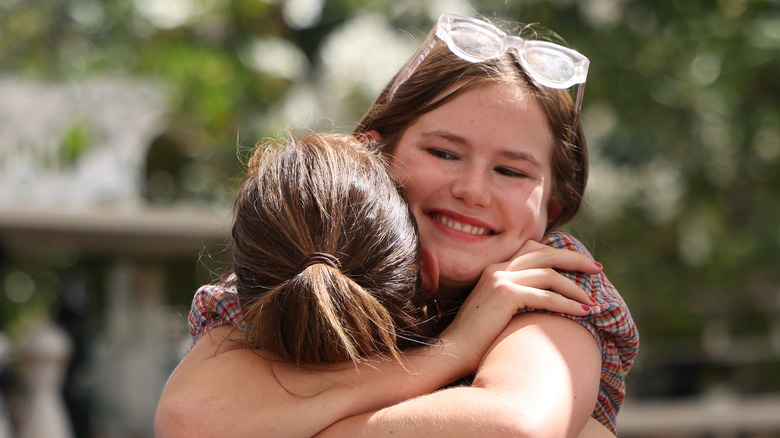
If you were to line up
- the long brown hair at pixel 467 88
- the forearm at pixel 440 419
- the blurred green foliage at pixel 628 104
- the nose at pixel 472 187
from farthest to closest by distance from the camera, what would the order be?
the blurred green foliage at pixel 628 104
the long brown hair at pixel 467 88
the nose at pixel 472 187
the forearm at pixel 440 419

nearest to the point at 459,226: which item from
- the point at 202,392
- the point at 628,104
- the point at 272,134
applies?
the point at 202,392

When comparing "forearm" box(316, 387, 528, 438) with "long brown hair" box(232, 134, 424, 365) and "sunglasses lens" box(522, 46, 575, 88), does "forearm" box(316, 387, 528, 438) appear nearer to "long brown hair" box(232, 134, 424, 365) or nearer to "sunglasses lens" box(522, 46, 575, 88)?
"long brown hair" box(232, 134, 424, 365)

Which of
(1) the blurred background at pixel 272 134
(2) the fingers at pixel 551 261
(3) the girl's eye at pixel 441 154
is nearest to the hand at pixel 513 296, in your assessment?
(2) the fingers at pixel 551 261

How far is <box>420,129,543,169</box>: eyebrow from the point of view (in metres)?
1.93

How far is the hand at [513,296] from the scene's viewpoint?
1786 millimetres

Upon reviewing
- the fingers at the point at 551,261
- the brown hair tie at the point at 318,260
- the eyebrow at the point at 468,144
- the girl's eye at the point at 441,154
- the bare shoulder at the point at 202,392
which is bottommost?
the bare shoulder at the point at 202,392

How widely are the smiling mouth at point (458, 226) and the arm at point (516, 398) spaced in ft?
0.82

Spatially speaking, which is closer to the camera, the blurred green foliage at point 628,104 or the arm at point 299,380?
the arm at point 299,380

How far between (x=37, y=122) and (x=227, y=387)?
191 inches

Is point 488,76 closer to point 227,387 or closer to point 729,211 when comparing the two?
point 227,387

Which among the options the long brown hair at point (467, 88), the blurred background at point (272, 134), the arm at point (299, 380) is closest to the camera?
the arm at point (299, 380)

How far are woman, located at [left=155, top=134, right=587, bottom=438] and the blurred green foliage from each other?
184 inches

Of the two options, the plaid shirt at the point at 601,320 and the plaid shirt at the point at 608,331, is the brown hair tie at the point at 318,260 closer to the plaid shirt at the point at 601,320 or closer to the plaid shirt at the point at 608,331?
the plaid shirt at the point at 601,320

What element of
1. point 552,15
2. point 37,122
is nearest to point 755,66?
point 552,15
